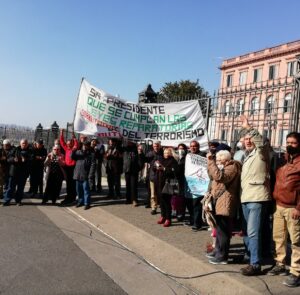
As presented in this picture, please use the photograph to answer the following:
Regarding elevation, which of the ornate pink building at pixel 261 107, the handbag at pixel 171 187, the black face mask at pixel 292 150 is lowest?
the handbag at pixel 171 187

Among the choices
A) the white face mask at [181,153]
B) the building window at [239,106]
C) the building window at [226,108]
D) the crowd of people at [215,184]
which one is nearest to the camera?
the crowd of people at [215,184]

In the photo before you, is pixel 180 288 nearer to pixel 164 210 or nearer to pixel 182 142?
pixel 164 210

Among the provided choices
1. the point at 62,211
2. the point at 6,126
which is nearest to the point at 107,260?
the point at 62,211

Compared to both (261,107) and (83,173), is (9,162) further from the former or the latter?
(261,107)

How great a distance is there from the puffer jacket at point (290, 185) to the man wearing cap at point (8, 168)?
7.36 metres

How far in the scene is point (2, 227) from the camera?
8.12 metres

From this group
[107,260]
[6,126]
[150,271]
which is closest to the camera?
[150,271]

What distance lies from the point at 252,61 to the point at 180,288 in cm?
4932

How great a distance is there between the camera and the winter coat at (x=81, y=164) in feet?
34.7

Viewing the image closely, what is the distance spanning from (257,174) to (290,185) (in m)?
0.48

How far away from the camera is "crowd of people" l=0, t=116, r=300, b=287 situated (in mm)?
5551

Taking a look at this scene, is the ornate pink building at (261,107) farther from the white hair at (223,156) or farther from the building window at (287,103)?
the white hair at (223,156)

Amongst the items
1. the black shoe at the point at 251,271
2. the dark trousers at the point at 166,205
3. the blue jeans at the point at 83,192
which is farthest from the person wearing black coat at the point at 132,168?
the black shoe at the point at 251,271

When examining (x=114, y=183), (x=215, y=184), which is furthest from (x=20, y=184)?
(x=215, y=184)
